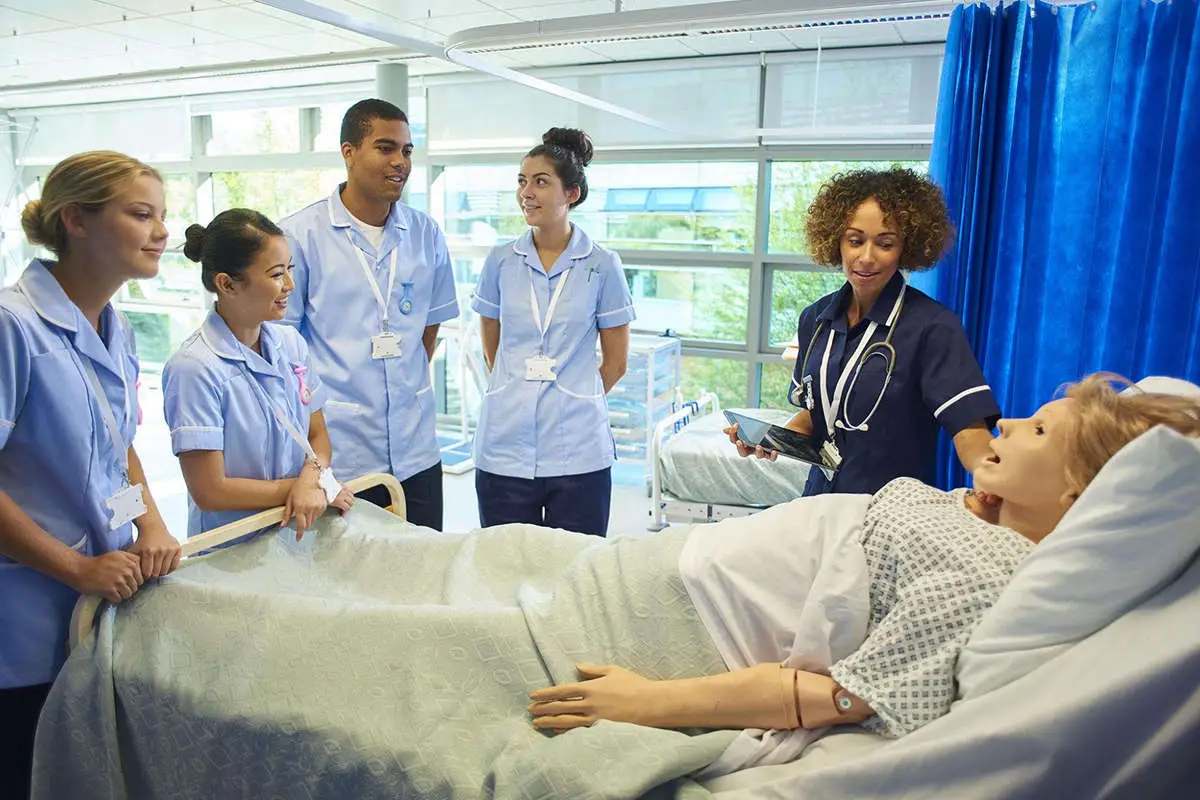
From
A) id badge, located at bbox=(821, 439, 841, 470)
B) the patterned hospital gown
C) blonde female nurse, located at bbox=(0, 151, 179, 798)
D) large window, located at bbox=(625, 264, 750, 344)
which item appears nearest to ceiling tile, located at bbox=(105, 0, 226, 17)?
large window, located at bbox=(625, 264, 750, 344)

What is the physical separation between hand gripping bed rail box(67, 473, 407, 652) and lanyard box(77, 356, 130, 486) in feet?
0.62

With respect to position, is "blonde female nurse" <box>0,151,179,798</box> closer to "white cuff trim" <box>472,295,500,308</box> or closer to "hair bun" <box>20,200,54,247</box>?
"hair bun" <box>20,200,54,247</box>

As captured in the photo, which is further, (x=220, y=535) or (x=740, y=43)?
(x=740, y=43)

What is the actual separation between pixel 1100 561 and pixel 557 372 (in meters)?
1.79

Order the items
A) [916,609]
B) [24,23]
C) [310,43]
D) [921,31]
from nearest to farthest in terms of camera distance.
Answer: [916,609]
[921,31]
[24,23]
[310,43]

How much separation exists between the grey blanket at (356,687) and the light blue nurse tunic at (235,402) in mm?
334

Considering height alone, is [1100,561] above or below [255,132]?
below

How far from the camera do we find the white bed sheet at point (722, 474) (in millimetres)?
4051

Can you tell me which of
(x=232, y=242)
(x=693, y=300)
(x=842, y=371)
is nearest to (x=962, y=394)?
(x=842, y=371)

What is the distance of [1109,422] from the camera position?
1308mm

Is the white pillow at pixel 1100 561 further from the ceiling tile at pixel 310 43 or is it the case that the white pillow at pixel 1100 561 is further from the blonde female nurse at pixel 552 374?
the ceiling tile at pixel 310 43

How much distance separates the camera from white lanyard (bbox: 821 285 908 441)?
201cm

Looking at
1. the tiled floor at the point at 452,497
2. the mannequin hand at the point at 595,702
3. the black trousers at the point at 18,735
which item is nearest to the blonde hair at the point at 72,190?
the black trousers at the point at 18,735

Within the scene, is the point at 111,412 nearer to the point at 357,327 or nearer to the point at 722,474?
the point at 357,327
